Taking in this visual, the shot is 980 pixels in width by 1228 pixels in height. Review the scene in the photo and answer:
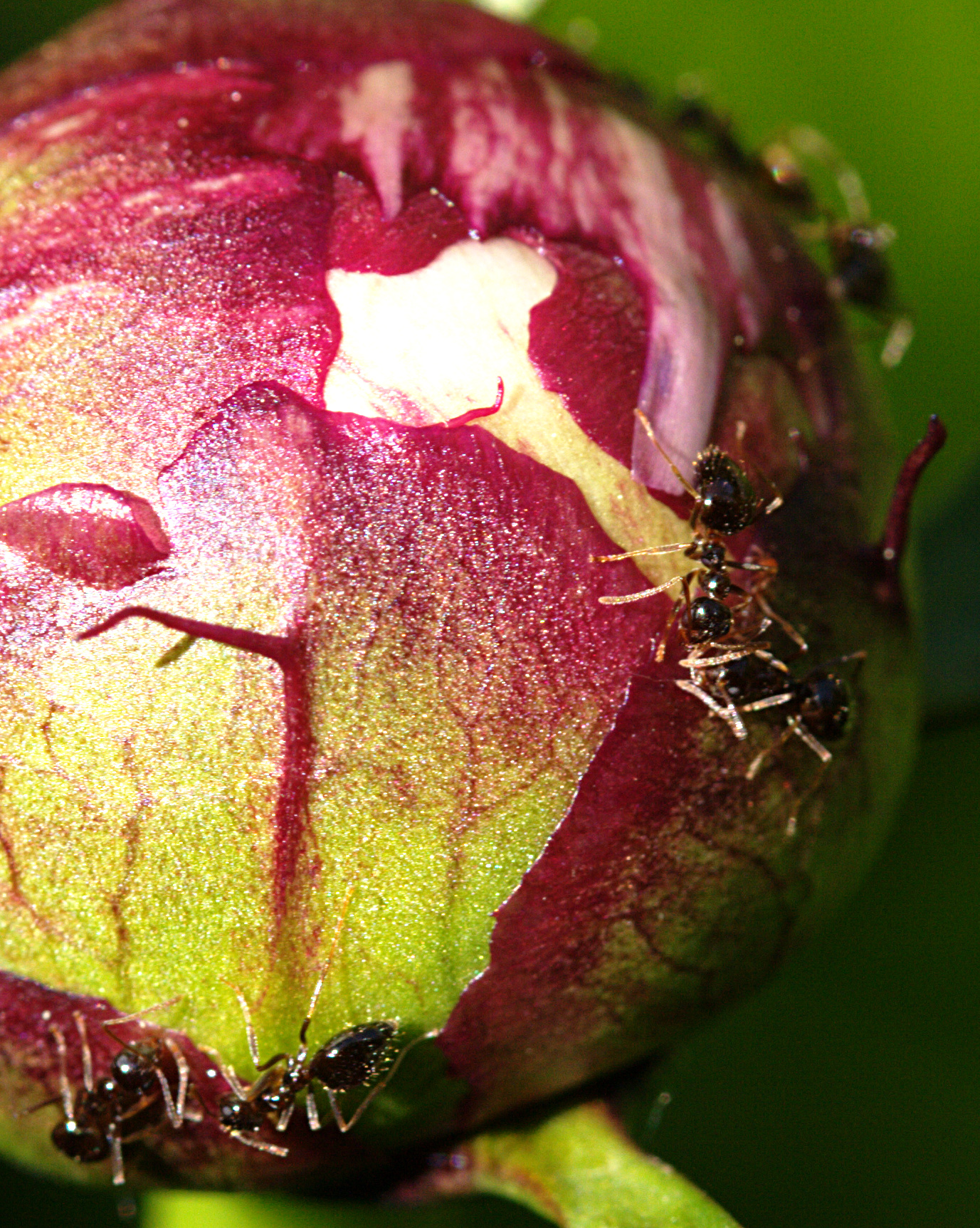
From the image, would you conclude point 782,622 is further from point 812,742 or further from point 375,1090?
point 375,1090

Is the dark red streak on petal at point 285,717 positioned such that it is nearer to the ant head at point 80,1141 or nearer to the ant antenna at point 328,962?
the ant antenna at point 328,962

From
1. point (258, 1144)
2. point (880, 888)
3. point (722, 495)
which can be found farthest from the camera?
point (880, 888)

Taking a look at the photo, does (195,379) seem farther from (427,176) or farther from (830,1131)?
(830,1131)

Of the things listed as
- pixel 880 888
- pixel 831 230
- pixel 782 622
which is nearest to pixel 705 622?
pixel 782 622

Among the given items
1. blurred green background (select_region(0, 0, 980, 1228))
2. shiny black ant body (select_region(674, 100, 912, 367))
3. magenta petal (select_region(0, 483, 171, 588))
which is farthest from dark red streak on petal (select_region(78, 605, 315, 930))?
shiny black ant body (select_region(674, 100, 912, 367))

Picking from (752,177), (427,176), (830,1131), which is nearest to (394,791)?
(427,176)

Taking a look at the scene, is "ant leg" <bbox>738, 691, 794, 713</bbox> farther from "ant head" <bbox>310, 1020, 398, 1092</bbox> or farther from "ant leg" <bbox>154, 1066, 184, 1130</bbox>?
"ant leg" <bbox>154, 1066, 184, 1130</bbox>
